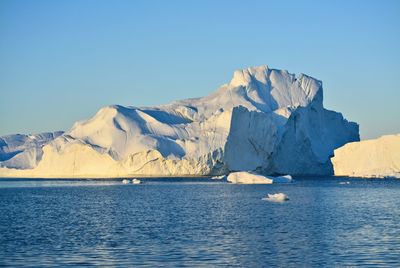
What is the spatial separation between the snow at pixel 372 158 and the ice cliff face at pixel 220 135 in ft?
Answer: 16.2

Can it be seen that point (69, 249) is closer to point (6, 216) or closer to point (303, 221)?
point (303, 221)

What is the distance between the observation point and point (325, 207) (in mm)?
30938

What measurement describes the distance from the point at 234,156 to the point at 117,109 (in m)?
22.7

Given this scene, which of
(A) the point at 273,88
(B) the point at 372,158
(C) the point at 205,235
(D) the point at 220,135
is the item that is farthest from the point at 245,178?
(C) the point at 205,235

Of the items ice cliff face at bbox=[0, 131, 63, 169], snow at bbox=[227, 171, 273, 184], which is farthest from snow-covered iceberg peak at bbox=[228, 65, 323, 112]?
ice cliff face at bbox=[0, 131, 63, 169]

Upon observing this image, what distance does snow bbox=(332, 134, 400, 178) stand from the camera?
209 feet

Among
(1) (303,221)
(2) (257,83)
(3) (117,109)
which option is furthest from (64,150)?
(1) (303,221)

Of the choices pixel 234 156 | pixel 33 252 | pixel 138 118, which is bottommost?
pixel 33 252

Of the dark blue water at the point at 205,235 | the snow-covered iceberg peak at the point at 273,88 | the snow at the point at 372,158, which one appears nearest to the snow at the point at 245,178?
the snow at the point at 372,158

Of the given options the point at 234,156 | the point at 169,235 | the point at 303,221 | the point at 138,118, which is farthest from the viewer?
the point at 138,118

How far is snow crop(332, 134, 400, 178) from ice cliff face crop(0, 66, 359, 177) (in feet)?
16.2

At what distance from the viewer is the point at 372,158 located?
66000 mm

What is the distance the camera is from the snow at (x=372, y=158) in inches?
2506

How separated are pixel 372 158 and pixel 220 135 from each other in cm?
1637
